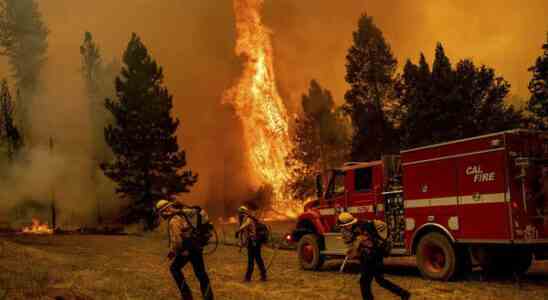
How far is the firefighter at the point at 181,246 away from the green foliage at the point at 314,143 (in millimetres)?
42809

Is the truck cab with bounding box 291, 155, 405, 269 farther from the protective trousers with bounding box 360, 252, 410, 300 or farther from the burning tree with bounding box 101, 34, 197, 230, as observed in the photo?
the burning tree with bounding box 101, 34, 197, 230

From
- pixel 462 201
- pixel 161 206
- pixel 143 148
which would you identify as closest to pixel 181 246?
pixel 161 206

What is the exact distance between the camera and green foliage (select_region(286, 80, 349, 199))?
5269 centimetres

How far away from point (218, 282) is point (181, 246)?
4.75 metres

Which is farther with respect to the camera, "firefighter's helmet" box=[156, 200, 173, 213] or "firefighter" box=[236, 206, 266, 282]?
"firefighter" box=[236, 206, 266, 282]

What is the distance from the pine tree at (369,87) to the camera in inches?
1805

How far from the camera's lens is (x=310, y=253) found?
1673cm

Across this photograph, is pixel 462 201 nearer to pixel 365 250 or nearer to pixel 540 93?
pixel 365 250

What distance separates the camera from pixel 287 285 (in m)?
13.1

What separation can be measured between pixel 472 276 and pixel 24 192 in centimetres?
3934

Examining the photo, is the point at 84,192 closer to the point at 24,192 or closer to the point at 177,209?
the point at 24,192

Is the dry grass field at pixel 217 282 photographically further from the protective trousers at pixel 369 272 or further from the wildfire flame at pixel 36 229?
the wildfire flame at pixel 36 229

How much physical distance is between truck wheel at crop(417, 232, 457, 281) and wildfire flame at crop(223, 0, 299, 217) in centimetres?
3994

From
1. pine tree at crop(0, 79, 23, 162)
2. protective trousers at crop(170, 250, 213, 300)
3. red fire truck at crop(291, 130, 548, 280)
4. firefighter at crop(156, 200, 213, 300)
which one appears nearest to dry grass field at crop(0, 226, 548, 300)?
red fire truck at crop(291, 130, 548, 280)
